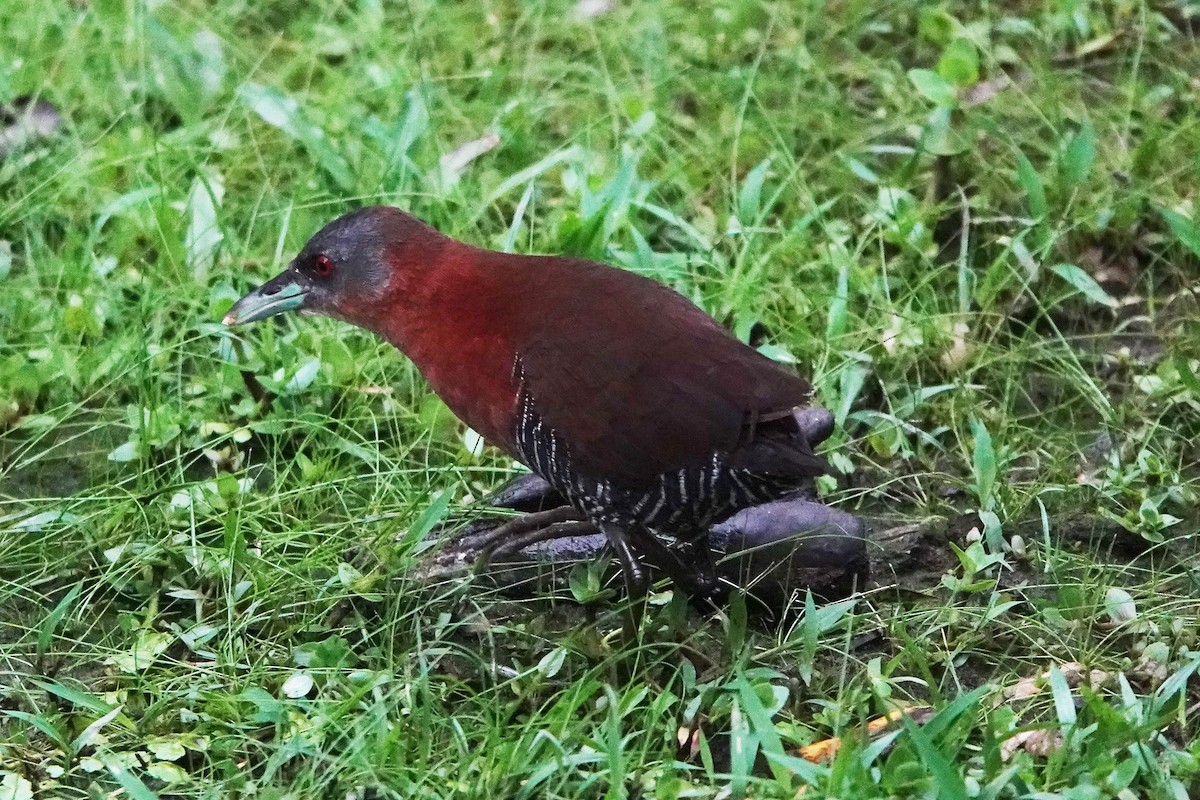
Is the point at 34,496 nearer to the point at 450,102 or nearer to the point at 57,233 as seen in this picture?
the point at 57,233

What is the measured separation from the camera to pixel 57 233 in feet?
15.5

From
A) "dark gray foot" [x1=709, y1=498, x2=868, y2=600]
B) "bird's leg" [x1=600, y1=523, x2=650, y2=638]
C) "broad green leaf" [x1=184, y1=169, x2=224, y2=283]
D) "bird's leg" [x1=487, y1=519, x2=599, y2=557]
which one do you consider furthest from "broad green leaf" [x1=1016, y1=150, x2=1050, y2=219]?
"broad green leaf" [x1=184, y1=169, x2=224, y2=283]

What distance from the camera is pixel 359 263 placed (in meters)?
3.51

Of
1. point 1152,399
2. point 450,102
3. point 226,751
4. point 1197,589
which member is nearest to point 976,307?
point 1152,399

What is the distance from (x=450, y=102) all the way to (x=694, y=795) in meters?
3.09

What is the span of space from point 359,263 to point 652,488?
96 cm

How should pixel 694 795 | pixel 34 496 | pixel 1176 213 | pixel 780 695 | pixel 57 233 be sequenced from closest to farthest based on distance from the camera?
pixel 694 795, pixel 780 695, pixel 34 496, pixel 1176 213, pixel 57 233

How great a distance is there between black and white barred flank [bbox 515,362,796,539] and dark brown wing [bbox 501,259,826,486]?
2 centimetres

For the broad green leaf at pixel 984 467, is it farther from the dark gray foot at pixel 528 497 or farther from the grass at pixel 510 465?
the dark gray foot at pixel 528 497

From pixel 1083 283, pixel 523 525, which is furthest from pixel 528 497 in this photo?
pixel 1083 283

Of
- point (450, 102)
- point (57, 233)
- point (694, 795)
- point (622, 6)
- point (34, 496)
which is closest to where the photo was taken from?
point (694, 795)

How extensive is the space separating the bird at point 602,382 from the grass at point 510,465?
31 centimetres

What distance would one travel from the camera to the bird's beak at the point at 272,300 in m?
3.67

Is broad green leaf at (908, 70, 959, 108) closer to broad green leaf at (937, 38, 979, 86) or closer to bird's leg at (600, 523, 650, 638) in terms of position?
broad green leaf at (937, 38, 979, 86)
